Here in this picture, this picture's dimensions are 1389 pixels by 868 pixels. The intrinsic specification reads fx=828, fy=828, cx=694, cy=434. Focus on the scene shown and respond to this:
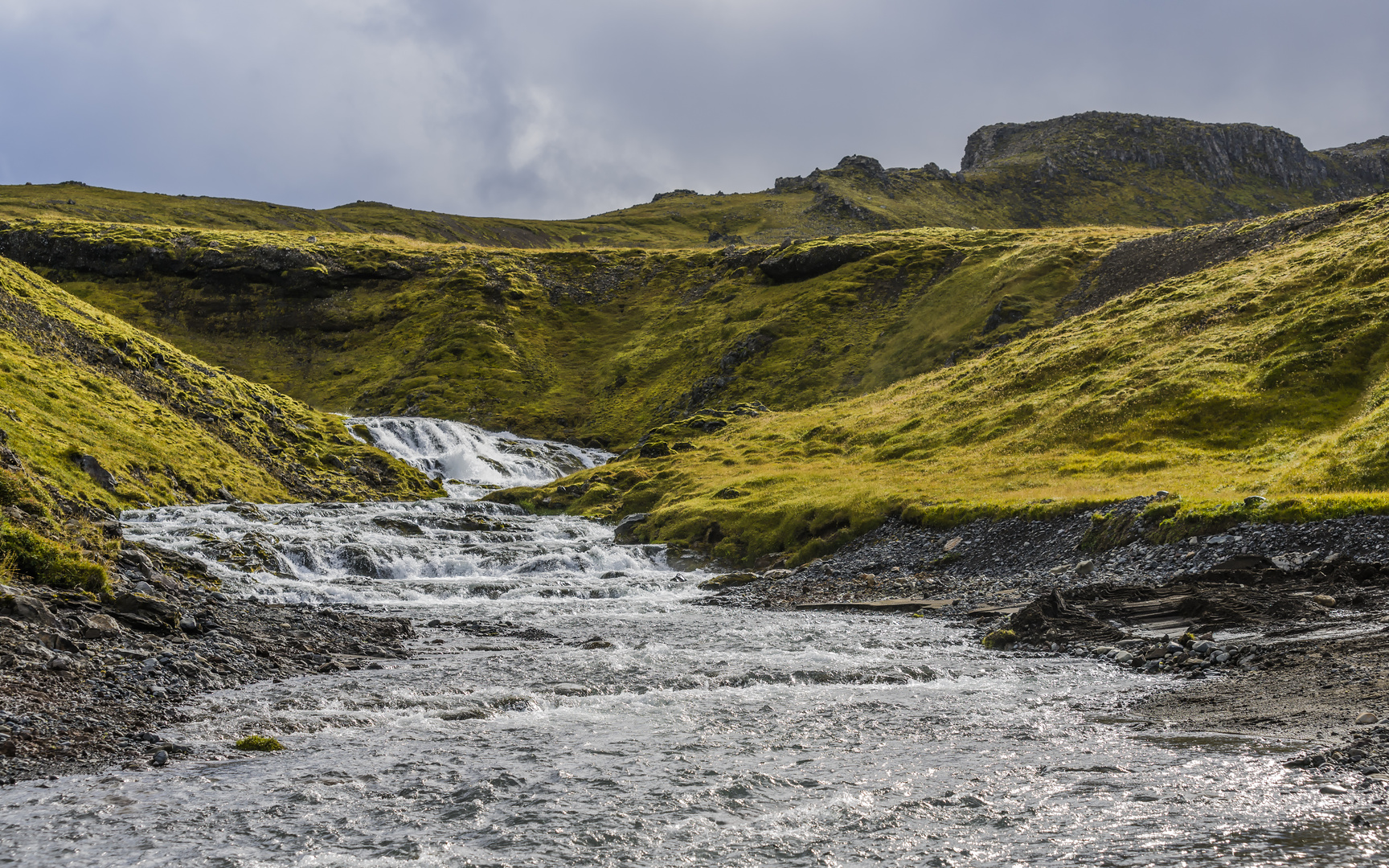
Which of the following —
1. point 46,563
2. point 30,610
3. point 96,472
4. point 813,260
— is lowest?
point 30,610

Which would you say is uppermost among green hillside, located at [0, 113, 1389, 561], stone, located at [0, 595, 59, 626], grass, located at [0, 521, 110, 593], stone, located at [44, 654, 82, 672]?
green hillside, located at [0, 113, 1389, 561]

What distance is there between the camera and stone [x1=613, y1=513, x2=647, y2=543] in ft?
175

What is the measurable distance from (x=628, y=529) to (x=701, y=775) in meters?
42.0

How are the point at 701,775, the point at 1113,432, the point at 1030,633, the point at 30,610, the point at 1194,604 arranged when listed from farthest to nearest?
the point at 1113,432 → the point at 1030,633 → the point at 1194,604 → the point at 30,610 → the point at 701,775

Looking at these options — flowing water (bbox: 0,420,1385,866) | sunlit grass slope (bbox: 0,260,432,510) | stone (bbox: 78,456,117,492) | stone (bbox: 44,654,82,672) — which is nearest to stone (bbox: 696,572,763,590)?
flowing water (bbox: 0,420,1385,866)

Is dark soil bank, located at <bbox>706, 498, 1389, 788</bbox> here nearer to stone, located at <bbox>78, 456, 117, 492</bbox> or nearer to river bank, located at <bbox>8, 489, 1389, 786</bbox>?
river bank, located at <bbox>8, 489, 1389, 786</bbox>

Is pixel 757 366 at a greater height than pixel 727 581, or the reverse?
pixel 757 366

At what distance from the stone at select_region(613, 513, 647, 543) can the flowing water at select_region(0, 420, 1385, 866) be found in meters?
27.6

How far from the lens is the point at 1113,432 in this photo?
51.5 meters

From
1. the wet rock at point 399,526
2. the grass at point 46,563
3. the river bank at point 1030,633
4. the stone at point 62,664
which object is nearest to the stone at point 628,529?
the wet rock at point 399,526

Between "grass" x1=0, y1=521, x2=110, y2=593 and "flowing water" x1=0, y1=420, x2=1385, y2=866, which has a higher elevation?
"grass" x1=0, y1=521, x2=110, y2=593

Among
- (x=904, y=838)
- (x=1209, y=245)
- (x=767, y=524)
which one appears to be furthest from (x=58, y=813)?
(x=1209, y=245)

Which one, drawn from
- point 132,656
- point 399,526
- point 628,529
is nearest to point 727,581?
point 628,529

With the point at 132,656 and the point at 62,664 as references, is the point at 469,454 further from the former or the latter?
the point at 62,664
